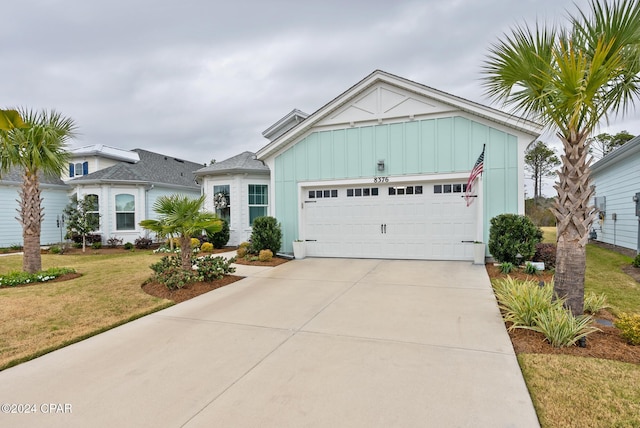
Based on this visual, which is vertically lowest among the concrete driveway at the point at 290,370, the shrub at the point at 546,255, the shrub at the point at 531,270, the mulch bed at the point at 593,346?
the concrete driveway at the point at 290,370

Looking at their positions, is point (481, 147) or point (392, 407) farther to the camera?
point (481, 147)

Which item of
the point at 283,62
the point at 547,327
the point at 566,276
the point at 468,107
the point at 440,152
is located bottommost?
the point at 547,327

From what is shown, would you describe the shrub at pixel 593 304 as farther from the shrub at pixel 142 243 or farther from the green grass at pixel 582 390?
the shrub at pixel 142 243

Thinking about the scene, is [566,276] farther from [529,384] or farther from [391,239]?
[391,239]

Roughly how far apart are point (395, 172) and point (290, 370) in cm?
793

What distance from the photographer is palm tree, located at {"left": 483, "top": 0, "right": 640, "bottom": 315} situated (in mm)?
3840

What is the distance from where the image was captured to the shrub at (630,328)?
3818 mm

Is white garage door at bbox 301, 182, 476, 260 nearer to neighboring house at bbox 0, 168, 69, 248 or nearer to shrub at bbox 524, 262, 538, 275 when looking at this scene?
shrub at bbox 524, 262, 538, 275

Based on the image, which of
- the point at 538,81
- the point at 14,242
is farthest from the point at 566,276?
the point at 14,242

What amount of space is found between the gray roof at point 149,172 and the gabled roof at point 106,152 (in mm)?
413

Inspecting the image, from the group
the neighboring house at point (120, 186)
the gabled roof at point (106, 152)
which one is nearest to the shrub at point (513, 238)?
the neighboring house at point (120, 186)

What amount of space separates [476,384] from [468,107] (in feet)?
27.1

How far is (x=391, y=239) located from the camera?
10.3 metres

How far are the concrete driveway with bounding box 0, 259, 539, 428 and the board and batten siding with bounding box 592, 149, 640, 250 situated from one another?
941 centimetres
